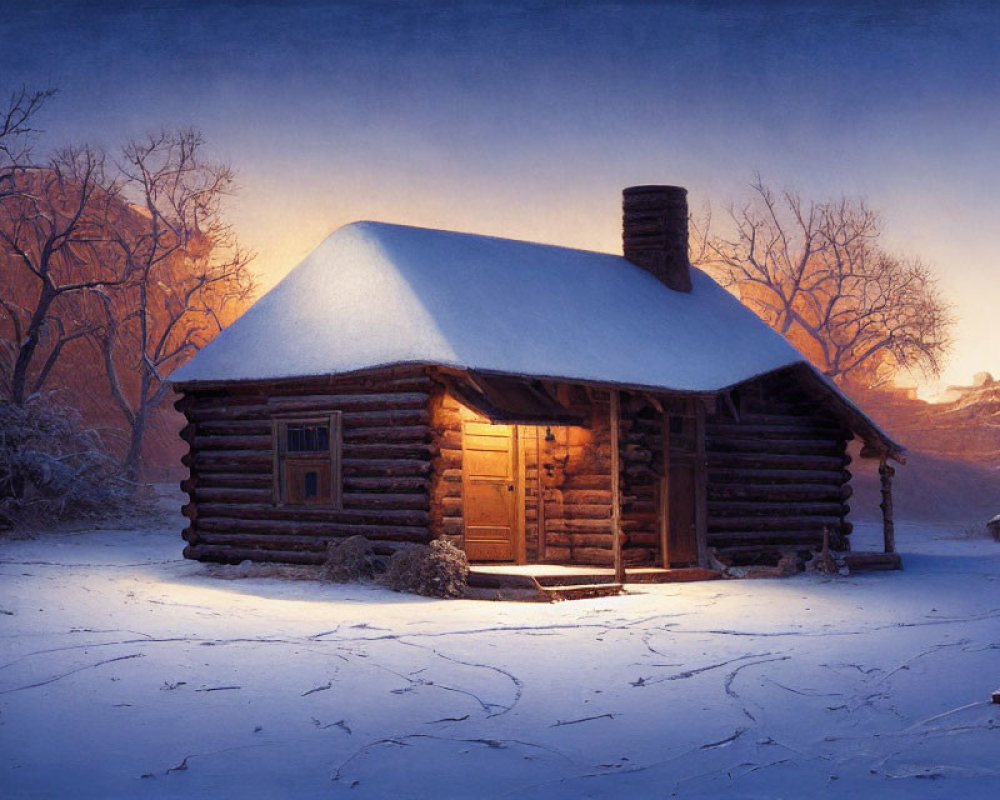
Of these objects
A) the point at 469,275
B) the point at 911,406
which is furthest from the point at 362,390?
the point at 911,406

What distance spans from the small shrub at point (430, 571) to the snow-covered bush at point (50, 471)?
1112cm

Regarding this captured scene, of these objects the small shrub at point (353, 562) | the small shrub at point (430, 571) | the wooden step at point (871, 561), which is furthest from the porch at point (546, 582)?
the wooden step at point (871, 561)

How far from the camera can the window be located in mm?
17141

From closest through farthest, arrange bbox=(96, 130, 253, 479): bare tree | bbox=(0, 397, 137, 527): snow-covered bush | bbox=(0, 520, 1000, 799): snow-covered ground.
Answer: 1. bbox=(0, 520, 1000, 799): snow-covered ground
2. bbox=(0, 397, 137, 527): snow-covered bush
3. bbox=(96, 130, 253, 479): bare tree

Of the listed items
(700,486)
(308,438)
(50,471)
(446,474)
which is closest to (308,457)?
(308,438)

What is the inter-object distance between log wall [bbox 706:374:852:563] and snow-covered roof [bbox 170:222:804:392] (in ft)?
2.64

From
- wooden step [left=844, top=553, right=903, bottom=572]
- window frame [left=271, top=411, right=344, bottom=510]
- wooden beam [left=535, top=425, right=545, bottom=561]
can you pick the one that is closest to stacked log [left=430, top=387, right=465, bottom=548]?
window frame [left=271, top=411, right=344, bottom=510]

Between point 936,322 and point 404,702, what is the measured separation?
3899 cm

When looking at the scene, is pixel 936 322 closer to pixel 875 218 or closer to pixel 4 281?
pixel 875 218

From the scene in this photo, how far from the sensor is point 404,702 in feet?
28.3

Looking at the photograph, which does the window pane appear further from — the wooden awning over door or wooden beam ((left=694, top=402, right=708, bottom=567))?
wooden beam ((left=694, top=402, right=708, bottom=567))

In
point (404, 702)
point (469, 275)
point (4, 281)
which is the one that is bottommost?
point (404, 702)

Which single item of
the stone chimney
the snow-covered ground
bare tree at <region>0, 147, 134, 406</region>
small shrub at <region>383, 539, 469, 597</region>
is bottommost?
the snow-covered ground

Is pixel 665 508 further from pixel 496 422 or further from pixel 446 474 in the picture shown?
pixel 496 422
